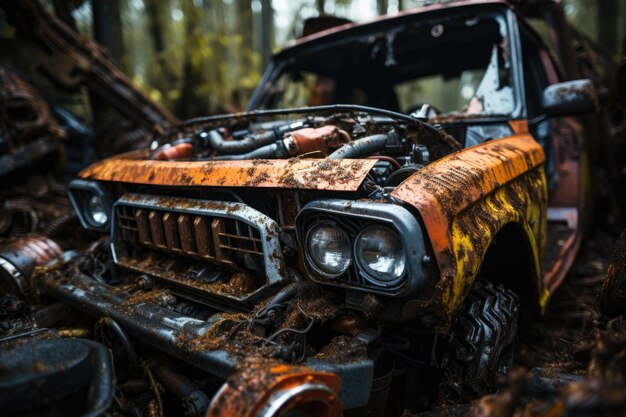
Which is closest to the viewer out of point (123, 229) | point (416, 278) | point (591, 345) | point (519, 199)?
point (416, 278)

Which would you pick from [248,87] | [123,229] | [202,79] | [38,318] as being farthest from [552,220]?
[248,87]

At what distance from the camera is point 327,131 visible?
2227mm

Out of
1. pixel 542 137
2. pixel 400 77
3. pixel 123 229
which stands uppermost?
pixel 400 77

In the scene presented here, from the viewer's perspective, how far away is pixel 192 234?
2.03 meters

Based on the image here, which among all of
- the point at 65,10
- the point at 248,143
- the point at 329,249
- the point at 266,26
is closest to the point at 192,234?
the point at 248,143

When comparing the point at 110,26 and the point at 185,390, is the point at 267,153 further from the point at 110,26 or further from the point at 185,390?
the point at 110,26

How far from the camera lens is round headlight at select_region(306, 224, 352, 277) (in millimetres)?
1619

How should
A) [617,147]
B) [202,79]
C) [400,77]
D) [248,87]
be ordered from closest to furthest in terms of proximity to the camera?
[400,77]
[617,147]
[202,79]
[248,87]

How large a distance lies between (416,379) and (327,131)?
126 cm

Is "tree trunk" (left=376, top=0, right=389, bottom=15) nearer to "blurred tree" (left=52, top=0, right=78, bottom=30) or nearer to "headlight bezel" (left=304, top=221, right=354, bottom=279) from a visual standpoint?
"blurred tree" (left=52, top=0, right=78, bottom=30)

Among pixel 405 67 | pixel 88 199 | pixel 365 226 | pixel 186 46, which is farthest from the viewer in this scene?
pixel 186 46

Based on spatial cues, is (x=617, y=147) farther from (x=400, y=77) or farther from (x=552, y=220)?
(x=400, y=77)

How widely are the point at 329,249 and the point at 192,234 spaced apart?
0.73 metres

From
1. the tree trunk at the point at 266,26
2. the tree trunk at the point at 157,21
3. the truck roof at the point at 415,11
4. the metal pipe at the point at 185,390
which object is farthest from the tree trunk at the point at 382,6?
the metal pipe at the point at 185,390
